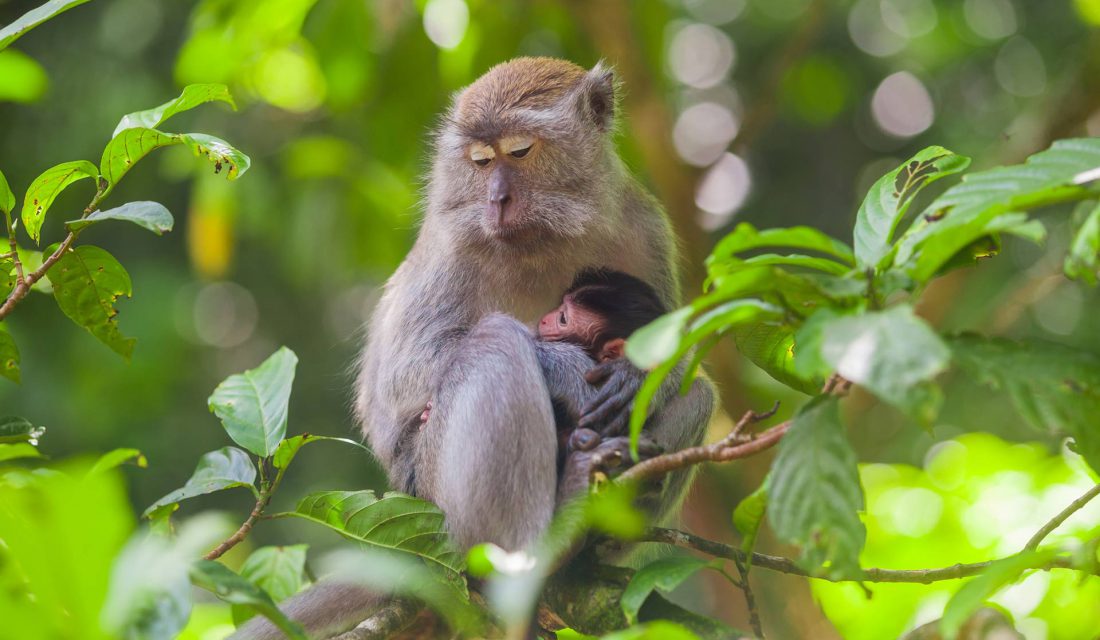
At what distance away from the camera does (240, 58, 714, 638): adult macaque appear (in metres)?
3.54

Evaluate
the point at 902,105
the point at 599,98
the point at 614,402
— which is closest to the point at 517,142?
the point at 599,98

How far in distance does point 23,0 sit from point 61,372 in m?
2.99

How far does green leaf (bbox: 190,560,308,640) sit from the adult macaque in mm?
1460

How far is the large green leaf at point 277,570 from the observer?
371cm

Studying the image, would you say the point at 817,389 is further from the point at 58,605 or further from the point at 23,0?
the point at 23,0

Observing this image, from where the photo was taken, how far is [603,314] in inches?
163

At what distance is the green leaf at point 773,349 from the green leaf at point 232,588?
51.5 inches

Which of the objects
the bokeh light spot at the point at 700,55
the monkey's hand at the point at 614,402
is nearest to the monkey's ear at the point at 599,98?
the monkey's hand at the point at 614,402

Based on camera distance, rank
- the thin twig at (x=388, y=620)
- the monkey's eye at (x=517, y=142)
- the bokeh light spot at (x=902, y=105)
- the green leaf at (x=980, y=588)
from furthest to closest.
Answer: the bokeh light spot at (x=902, y=105), the monkey's eye at (x=517, y=142), the thin twig at (x=388, y=620), the green leaf at (x=980, y=588)

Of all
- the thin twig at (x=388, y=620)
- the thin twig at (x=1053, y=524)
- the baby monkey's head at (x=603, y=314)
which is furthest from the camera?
the baby monkey's head at (x=603, y=314)

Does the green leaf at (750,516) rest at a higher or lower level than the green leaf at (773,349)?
lower

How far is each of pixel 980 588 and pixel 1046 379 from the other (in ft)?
1.33

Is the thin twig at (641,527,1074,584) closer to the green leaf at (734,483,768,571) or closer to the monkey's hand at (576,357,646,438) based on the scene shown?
the green leaf at (734,483,768,571)

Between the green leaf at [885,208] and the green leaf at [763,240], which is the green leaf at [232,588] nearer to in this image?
the green leaf at [763,240]
